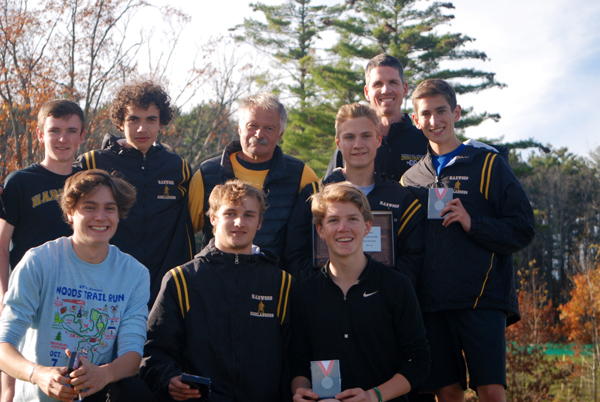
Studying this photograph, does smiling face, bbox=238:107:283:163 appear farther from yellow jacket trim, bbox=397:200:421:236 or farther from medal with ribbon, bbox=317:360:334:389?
medal with ribbon, bbox=317:360:334:389

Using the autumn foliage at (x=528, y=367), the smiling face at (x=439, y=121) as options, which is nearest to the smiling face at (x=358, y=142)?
the smiling face at (x=439, y=121)

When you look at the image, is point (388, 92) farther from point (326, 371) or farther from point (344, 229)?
point (326, 371)

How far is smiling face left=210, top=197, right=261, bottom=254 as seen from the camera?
3.63 meters

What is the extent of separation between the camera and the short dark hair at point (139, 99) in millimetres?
4613

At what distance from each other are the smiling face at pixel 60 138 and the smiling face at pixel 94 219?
0.98 meters

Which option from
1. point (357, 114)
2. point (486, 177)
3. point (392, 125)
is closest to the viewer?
point (486, 177)

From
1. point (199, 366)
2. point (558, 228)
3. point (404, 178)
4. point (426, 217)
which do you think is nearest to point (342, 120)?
point (404, 178)

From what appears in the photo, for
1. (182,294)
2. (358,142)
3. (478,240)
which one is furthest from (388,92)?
(182,294)

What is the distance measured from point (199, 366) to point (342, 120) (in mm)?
2317

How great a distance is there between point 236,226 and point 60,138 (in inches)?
73.7

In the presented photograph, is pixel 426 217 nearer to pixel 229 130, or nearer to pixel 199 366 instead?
pixel 199 366

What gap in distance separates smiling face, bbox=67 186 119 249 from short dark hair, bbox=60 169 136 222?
0.03m

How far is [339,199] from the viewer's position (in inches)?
147

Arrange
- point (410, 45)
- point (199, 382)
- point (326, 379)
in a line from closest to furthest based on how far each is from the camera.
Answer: point (199, 382)
point (326, 379)
point (410, 45)
